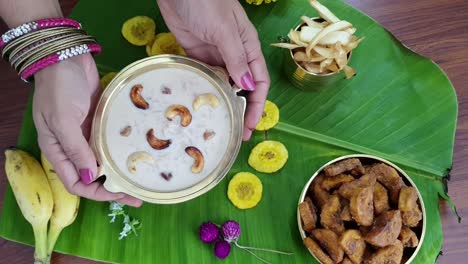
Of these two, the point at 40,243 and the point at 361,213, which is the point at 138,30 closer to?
the point at 40,243

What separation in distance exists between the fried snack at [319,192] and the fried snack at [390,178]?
17 centimetres

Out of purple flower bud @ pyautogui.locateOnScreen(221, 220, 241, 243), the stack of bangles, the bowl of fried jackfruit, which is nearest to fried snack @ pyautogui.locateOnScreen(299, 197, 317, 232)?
the bowl of fried jackfruit

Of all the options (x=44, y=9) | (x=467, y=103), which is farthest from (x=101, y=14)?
(x=467, y=103)

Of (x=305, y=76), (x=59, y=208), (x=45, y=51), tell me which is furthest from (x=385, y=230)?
(x=45, y=51)

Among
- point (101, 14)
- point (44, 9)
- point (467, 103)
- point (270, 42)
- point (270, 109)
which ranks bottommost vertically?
point (467, 103)

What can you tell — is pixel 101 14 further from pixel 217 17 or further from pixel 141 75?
pixel 217 17

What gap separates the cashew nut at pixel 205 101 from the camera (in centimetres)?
145

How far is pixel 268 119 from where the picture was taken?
5.30ft

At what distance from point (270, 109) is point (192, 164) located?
1.21 ft

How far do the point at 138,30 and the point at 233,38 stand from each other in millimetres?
437

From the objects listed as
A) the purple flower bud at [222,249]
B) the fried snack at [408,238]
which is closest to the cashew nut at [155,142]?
the purple flower bud at [222,249]

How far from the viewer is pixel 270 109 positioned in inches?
64.1

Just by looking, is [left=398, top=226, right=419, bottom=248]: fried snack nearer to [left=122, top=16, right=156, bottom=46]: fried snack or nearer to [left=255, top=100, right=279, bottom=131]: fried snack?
[left=255, top=100, right=279, bottom=131]: fried snack

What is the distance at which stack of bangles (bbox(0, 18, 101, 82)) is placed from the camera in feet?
4.31
